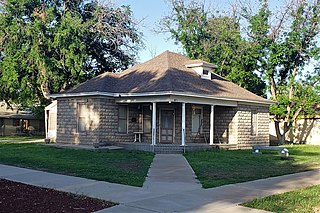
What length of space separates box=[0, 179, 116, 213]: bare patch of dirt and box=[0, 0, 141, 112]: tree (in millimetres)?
20190

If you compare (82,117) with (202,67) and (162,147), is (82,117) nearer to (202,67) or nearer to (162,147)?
(162,147)

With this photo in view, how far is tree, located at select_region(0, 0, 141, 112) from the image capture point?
29.4 m

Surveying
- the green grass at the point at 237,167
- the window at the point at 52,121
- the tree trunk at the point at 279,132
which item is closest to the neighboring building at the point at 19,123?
the window at the point at 52,121

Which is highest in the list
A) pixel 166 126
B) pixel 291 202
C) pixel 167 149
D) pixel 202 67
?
pixel 202 67

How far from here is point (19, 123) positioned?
4544 centimetres

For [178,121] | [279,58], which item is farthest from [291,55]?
[178,121]

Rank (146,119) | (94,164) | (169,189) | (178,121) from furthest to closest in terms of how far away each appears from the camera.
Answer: (146,119), (178,121), (94,164), (169,189)

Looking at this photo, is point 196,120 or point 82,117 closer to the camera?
point 82,117

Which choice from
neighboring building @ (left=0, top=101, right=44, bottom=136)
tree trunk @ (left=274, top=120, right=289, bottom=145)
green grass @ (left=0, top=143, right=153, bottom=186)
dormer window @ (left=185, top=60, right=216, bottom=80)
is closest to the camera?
green grass @ (left=0, top=143, right=153, bottom=186)

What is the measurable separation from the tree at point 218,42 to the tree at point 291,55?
122 centimetres

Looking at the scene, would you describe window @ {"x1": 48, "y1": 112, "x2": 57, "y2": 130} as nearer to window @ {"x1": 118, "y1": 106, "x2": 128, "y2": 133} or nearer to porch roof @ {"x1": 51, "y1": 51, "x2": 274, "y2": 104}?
porch roof @ {"x1": 51, "y1": 51, "x2": 274, "y2": 104}

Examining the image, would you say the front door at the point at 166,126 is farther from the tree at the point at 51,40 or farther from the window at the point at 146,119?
the tree at the point at 51,40

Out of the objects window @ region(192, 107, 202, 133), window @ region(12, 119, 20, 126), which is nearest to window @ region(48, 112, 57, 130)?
window @ region(192, 107, 202, 133)

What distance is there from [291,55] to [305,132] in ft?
21.7
